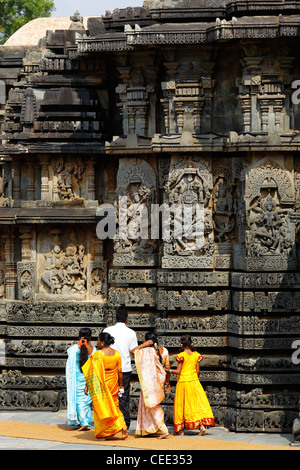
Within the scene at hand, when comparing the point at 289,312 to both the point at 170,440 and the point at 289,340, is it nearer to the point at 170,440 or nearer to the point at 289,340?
the point at 289,340

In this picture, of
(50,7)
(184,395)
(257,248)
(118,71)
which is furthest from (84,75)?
(50,7)

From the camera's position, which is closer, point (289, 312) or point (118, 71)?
point (289, 312)

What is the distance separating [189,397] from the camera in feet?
62.2

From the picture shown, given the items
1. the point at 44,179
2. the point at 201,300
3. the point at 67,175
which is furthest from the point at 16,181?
the point at 201,300

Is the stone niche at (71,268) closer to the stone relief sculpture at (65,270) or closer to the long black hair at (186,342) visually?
the stone relief sculpture at (65,270)

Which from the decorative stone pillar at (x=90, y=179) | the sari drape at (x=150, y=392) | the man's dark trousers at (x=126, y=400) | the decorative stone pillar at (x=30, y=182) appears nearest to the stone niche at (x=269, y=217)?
the sari drape at (x=150, y=392)

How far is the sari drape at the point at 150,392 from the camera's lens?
60.1ft

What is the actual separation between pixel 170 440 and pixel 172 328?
2.38 metres

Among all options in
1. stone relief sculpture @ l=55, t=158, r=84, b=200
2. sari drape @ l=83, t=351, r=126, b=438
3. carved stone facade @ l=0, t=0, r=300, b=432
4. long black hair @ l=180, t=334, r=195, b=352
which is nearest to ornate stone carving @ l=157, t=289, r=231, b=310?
Answer: carved stone facade @ l=0, t=0, r=300, b=432

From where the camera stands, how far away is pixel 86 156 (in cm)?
2166

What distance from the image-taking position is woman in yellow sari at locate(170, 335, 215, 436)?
62.2ft

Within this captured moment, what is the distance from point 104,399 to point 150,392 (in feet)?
2.21

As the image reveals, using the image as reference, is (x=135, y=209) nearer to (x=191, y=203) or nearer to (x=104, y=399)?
(x=191, y=203)

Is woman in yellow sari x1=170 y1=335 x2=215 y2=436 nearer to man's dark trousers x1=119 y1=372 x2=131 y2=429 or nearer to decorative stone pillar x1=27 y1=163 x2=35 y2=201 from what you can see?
man's dark trousers x1=119 y1=372 x2=131 y2=429
